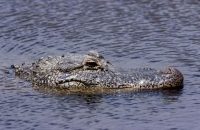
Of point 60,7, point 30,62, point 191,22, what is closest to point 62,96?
point 30,62

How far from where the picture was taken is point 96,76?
13.6 m

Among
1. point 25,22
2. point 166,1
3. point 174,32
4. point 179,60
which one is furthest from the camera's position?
point 166,1

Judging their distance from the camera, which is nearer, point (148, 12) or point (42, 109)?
point (42, 109)

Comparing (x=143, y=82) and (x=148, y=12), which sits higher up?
(x=148, y=12)

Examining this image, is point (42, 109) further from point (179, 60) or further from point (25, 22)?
point (25, 22)

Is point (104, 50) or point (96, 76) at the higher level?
point (104, 50)

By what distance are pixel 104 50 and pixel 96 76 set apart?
326cm

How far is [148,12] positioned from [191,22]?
2241mm

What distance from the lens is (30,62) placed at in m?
15.8

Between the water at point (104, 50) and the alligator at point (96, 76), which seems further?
the alligator at point (96, 76)

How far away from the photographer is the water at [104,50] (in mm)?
11789

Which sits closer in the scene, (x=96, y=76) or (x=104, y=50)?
(x=96, y=76)

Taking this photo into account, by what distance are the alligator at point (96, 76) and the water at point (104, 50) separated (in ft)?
0.83

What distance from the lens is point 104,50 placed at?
55.0 ft
